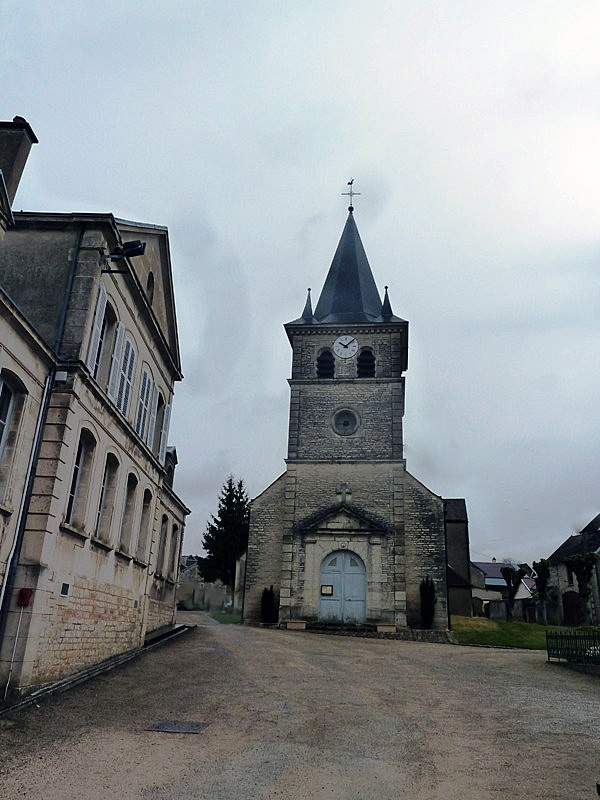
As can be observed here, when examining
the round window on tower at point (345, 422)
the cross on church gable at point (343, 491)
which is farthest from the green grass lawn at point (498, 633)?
the round window on tower at point (345, 422)

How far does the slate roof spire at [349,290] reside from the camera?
32.4 meters

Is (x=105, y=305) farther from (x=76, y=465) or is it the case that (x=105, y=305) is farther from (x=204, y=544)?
(x=204, y=544)

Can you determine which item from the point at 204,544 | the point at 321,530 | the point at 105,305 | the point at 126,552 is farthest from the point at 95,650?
the point at 204,544

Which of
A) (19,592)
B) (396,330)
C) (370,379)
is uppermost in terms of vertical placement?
(396,330)

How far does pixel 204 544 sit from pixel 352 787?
41.3m

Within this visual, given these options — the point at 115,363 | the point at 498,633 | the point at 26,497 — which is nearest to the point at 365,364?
the point at 498,633

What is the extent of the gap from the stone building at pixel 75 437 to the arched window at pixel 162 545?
2.82m

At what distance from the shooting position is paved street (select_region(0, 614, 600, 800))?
581 cm

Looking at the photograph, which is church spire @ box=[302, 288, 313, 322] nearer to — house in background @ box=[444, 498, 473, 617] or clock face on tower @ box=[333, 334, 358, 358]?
clock face on tower @ box=[333, 334, 358, 358]

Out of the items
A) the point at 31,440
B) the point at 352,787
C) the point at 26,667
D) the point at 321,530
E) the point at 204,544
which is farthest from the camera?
the point at 204,544

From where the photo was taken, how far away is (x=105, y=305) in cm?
1234

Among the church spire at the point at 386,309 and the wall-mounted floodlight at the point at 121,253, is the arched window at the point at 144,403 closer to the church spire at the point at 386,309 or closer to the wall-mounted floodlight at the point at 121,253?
the wall-mounted floodlight at the point at 121,253

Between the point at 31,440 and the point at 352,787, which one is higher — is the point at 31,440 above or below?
above

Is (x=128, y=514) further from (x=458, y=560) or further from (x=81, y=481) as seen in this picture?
(x=458, y=560)
